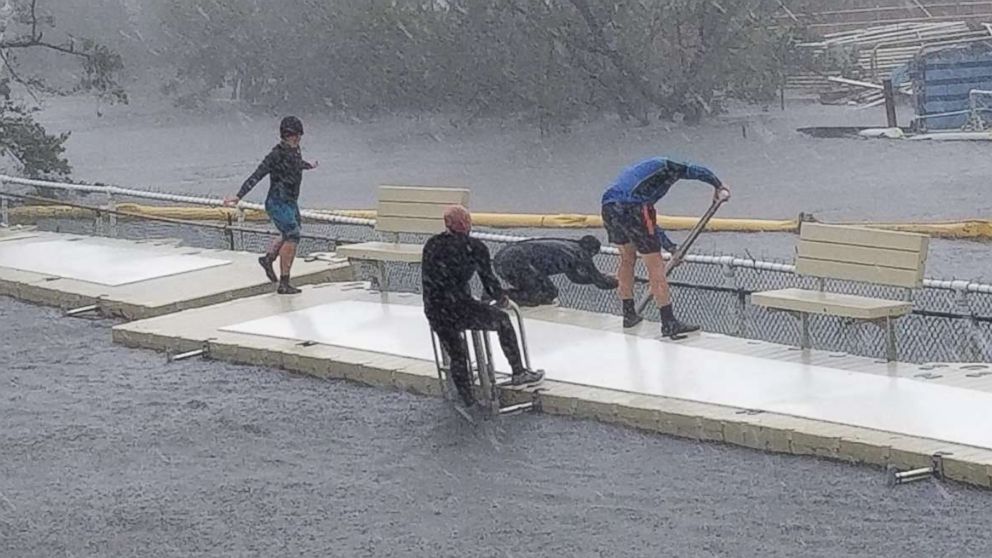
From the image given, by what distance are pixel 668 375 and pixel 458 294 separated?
4.33ft

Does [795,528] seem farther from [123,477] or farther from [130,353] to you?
[130,353]

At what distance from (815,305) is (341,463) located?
293cm

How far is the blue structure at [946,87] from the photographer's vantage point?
115 ft

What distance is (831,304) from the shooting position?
9.98 metres

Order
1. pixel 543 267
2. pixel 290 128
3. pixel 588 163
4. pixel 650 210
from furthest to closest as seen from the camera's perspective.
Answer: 1. pixel 588 163
2. pixel 290 128
3. pixel 543 267
4. pixel 650 210

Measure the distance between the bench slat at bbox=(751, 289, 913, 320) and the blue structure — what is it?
25.6 meters

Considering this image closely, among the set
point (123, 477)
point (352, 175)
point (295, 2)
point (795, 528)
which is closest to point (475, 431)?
point (123, 477)

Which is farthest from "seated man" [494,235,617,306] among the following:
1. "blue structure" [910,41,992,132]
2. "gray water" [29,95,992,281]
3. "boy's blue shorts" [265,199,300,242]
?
"blue structure" [910,41,992,132]

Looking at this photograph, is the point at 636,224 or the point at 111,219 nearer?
the point at 636,224

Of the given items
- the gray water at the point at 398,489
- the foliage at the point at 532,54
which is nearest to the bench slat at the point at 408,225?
the gray water at the point at 398,489

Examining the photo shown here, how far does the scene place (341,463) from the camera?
8.91m

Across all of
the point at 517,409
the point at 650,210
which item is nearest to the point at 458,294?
the point at 517,409

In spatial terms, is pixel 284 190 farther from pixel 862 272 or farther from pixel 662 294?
pixel 862 272

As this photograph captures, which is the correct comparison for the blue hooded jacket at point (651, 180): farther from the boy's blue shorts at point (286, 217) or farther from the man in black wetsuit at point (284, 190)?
the boy's blue shorts at point (286, 217)
